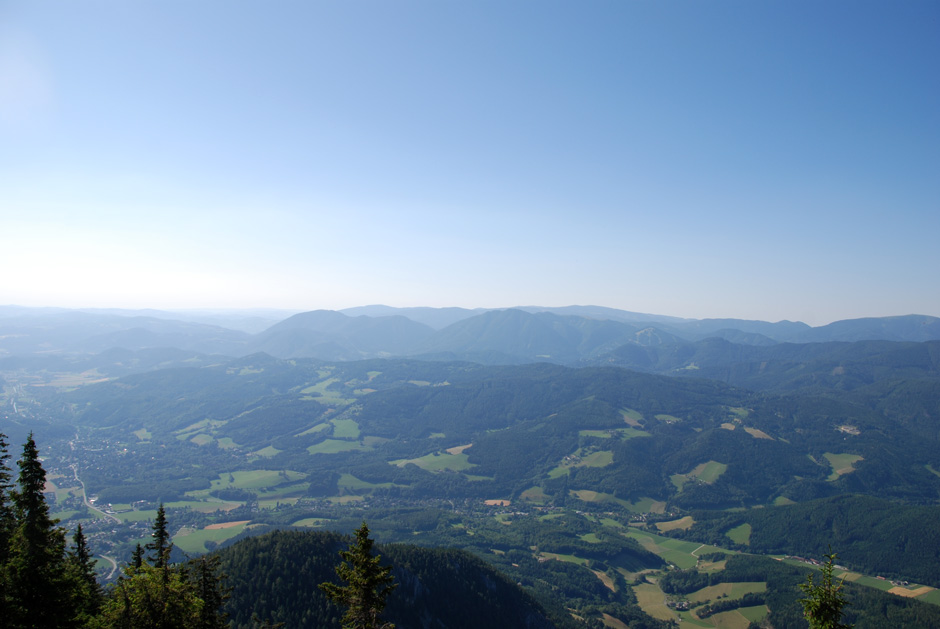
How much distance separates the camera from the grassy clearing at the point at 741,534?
172625 mm

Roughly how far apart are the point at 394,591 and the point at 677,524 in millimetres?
141454

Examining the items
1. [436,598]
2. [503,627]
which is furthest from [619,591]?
[436,598]

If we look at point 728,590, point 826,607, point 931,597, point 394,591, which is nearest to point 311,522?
point 394,591

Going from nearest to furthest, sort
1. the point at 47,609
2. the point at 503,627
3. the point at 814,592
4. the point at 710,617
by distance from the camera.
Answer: the point at 47,609
the point at 814,592
the point at 503,627
the point at 710,617

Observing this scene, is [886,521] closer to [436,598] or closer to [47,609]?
[436,598]

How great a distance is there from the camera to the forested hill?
235 ft

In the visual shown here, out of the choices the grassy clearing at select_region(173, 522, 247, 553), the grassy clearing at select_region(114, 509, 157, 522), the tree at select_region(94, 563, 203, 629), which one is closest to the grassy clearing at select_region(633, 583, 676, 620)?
the grassy clearing at select_region(173, 522, 247, 553)

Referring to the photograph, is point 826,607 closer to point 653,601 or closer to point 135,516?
point 653,601

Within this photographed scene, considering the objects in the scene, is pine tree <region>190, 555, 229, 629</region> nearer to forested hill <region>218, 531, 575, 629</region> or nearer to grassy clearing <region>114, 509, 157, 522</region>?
forested hill <region>218, 531, 575, 629</region>

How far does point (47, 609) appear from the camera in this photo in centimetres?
1936

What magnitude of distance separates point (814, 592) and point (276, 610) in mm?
73097

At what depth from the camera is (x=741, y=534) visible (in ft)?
585

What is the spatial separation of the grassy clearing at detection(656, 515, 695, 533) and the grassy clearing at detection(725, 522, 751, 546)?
13.6 meters

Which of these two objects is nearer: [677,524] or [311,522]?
[311,522]
